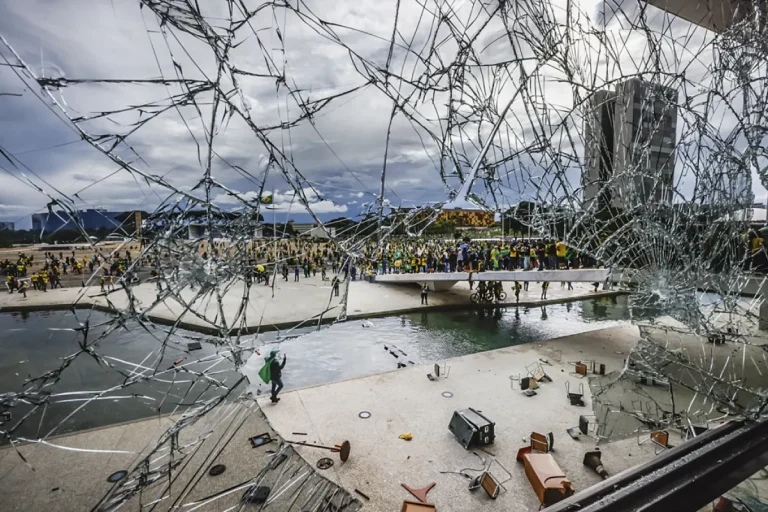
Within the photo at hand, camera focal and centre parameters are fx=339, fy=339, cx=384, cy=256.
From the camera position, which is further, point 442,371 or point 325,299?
point 325,299

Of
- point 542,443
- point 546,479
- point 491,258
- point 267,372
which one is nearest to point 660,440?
point 542,443

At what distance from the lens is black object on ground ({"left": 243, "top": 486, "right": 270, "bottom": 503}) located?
11.1ft

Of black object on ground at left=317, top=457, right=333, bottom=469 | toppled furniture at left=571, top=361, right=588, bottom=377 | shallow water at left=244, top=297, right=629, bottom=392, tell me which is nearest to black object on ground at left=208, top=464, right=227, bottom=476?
black object on ground at left=317, top=457, right=333, bottom=469

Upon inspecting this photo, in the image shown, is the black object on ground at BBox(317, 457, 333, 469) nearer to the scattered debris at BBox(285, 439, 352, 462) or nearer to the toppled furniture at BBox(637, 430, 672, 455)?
the scattered debris at BBox(285, 439, 352, 462)

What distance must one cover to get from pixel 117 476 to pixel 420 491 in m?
3.34

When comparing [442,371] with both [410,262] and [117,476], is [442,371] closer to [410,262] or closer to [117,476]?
[117,476]

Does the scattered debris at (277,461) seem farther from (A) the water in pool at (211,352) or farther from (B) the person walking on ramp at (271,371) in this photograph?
(B) the person walking on ramp at (271,371)

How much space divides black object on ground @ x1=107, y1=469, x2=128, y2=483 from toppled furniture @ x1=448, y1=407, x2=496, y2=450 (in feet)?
12.6

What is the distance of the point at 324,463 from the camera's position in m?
3.93

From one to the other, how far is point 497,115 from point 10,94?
264cm

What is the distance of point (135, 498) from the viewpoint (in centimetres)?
339

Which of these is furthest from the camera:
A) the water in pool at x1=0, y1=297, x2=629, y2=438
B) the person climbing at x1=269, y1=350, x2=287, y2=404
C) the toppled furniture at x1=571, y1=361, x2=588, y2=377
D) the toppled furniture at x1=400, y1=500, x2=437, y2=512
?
the toppled furniture at x1=571, y1=361, x2=588, y2=377

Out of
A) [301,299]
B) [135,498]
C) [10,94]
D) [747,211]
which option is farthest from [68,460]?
[301,299]

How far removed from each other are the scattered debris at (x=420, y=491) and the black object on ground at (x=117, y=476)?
10.0ft
